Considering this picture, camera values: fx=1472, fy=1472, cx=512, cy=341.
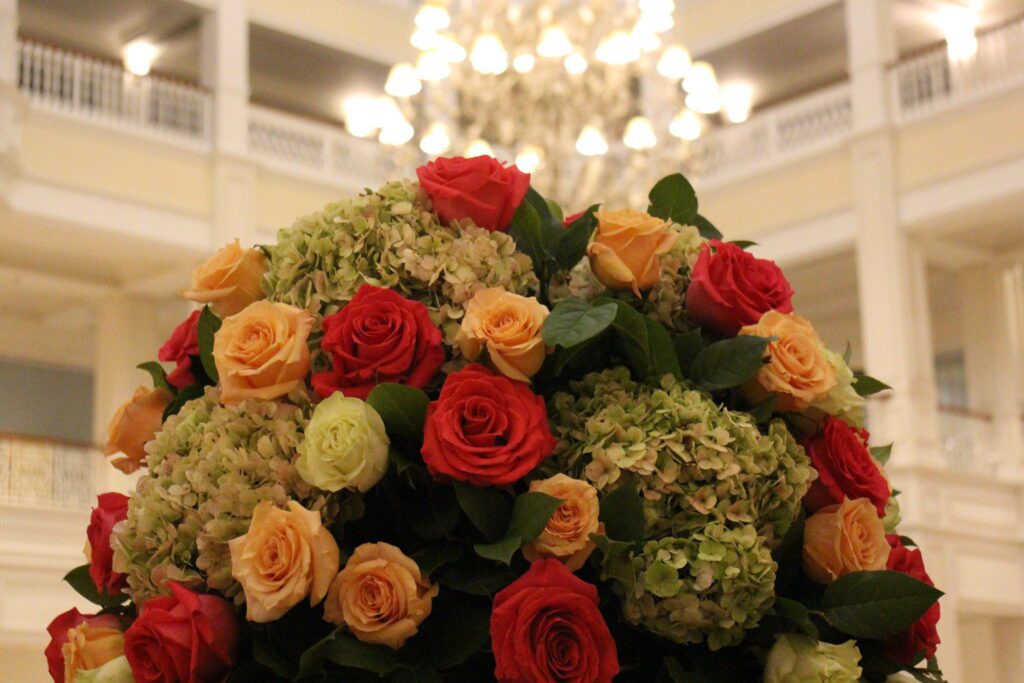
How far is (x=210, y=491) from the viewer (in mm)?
1137

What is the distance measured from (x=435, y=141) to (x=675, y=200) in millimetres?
7792

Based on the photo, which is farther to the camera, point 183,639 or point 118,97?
point 118,97

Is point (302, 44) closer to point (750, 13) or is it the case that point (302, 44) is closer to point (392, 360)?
point (750, 13)

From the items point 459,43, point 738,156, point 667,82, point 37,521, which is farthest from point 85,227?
point 738,156

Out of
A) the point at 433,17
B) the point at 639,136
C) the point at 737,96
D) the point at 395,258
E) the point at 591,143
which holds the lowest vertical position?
the point at 395,258

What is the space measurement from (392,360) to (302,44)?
13337 mm

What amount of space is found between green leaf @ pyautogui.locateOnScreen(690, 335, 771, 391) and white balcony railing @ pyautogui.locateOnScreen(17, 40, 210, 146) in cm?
1030

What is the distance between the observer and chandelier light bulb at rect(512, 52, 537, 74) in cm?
896

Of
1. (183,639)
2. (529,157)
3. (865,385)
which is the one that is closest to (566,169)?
(529,157)

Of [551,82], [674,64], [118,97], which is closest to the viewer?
[551,82]

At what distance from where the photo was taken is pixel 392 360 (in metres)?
1.14

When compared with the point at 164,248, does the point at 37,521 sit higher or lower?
lower

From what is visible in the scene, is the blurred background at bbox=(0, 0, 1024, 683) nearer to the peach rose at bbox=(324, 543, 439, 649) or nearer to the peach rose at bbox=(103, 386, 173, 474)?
the peach rose at bbox=(103, 386, 173, 474)

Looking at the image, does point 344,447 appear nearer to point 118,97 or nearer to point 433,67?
point 433,67
